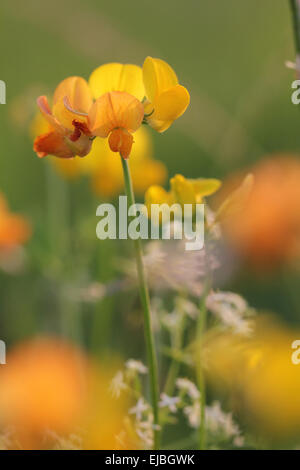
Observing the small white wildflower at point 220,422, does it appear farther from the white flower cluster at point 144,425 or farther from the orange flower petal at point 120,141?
the orange flower petal at point 120,141

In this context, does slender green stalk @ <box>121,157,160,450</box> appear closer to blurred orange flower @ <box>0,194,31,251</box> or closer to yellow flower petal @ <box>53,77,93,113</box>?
yellow flower petal @ <box>53,77,93,113</box>

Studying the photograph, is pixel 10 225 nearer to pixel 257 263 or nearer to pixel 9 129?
pixel 257 263

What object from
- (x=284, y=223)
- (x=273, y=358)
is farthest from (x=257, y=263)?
(x=273, y=358)

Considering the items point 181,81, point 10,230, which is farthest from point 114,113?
point 181,81

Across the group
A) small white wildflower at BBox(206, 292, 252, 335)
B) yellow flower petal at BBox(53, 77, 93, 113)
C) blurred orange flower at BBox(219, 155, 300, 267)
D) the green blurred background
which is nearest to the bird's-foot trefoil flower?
yellow flower petal at BBox(53, 77, 93, 113)

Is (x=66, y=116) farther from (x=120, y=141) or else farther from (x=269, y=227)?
(x=269, y=227)

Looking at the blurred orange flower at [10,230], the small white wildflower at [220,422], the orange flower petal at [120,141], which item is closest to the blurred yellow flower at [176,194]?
the orange flower petal at [120,141]
